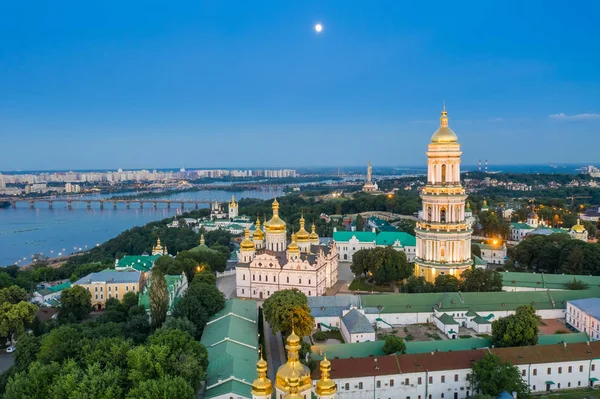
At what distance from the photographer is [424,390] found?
1425cm

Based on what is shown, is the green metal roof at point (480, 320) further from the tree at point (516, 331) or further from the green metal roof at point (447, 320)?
the tree at point (516, 331)

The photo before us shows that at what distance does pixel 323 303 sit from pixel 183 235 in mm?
25246

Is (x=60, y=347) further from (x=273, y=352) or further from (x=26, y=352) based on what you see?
(x=273, y=352)

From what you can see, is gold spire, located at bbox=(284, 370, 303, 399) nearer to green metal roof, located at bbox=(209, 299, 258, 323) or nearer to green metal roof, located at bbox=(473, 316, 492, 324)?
green metal roof, located at bbox=(209, 299, 258, 323)

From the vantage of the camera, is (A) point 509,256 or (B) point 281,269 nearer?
(B) point 281,269

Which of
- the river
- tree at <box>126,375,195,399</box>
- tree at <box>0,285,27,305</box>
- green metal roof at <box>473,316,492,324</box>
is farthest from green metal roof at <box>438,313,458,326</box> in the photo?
the river

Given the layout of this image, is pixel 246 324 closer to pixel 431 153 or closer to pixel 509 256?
pixel 431 153

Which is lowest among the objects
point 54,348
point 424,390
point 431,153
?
point 424,390

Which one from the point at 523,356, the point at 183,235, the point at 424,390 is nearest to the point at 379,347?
the point at 424,390

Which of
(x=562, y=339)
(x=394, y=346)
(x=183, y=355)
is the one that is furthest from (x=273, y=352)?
(x=562, y=339)

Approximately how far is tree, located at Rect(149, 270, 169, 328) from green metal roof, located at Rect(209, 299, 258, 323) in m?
1.91

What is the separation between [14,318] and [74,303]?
113 inches

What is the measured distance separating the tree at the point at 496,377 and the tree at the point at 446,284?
8.33m

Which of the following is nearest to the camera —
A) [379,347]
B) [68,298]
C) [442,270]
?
[379,347]
